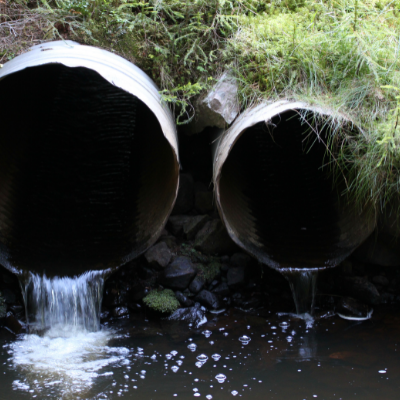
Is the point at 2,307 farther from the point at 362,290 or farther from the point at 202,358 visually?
the point at 362,290

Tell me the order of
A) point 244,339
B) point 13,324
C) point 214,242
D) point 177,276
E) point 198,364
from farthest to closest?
point 214,242, point 177,276, point 13,324, point 244,339, point 198,364

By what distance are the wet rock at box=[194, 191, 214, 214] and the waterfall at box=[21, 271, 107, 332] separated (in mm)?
1332

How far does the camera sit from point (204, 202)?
460cm

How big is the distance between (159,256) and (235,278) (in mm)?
768

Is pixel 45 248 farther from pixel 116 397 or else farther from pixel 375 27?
pixel 375 27

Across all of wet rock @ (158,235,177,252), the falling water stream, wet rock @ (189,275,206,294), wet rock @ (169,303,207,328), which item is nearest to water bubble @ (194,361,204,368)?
the falling water stream

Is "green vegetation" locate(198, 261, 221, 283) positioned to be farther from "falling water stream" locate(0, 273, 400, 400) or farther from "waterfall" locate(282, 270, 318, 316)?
"waterfall" locate(282, 270, 318, 316)

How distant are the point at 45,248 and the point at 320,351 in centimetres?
262

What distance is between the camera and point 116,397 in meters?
2.57

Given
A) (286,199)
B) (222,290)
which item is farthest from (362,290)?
(222,290)

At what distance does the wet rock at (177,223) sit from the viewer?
4.45 meters

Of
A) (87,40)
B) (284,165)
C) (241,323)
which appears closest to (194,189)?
(284,165)

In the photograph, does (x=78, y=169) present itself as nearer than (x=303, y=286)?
No

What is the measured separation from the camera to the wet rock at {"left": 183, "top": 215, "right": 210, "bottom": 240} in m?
4.37
